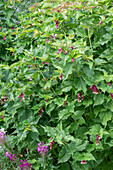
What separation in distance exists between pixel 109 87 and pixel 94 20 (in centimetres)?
75

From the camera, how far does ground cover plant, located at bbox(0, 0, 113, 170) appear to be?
6.28ft

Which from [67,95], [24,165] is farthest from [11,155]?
[67,95]

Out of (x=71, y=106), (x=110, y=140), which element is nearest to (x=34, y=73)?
(x=71, y=106)

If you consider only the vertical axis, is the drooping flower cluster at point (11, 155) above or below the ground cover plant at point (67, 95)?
below

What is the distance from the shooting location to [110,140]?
6.88 ft

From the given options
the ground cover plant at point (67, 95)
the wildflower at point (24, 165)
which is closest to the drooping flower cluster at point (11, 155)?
the ground cover plant at point (67, 95)

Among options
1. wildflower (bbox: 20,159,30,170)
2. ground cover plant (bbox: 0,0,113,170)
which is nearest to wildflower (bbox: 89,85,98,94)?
ground cover plant (bbox: 0,0,113,170)

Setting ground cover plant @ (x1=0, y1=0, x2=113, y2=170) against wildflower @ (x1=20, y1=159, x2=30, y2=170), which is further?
wildflower @ (x1=20, y1=159, x2=30, y2=170)

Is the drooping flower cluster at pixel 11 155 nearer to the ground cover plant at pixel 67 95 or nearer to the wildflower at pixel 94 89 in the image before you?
the ground cover plant at pixel 67 95

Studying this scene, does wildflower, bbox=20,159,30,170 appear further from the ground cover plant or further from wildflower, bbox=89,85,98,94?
wildflower, bbox=89,85,98,94

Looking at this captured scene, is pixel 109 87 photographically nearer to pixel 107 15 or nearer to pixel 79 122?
pixel 79 122

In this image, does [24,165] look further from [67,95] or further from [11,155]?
[67,95]

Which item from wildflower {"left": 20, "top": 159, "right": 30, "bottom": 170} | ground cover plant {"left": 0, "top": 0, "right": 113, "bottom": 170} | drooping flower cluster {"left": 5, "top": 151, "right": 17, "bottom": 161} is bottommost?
wildflower {"left": 20, "top": 159, "right": 30, "bottom": 170}

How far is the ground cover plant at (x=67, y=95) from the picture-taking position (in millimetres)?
1915
